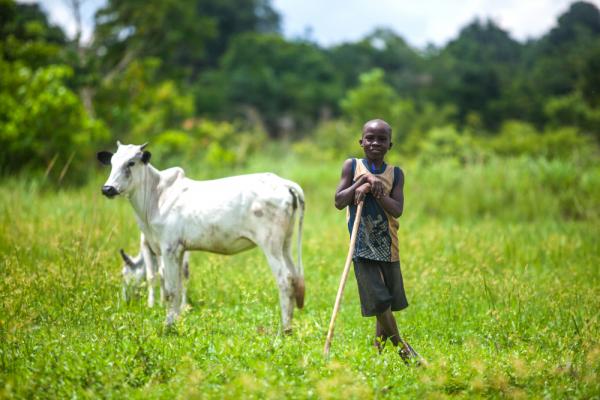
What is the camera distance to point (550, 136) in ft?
71.4

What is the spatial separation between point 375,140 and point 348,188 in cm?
43

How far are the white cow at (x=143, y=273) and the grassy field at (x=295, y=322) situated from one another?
19cm

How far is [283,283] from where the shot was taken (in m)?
5.61

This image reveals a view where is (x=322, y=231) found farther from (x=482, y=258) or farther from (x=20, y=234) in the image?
(x=20, y=234)

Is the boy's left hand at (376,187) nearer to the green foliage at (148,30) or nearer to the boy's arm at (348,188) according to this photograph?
the boy's arm at (348,188)

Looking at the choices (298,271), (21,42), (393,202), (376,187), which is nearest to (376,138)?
(376,187)

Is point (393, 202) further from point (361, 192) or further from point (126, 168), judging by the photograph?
point (126, 168)

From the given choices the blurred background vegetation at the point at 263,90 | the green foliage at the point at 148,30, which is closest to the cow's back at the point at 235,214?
the blurred background vegetation at the point at 263,90

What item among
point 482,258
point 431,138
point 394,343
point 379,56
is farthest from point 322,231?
point 379,56

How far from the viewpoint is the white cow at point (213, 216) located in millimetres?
5672

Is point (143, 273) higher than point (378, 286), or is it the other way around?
point (378, 286)

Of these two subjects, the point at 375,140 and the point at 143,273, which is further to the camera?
the point at 143,273

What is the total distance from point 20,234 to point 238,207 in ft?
13.0

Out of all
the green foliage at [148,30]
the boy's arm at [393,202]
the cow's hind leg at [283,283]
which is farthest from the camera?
the green foliage at [148,30]
